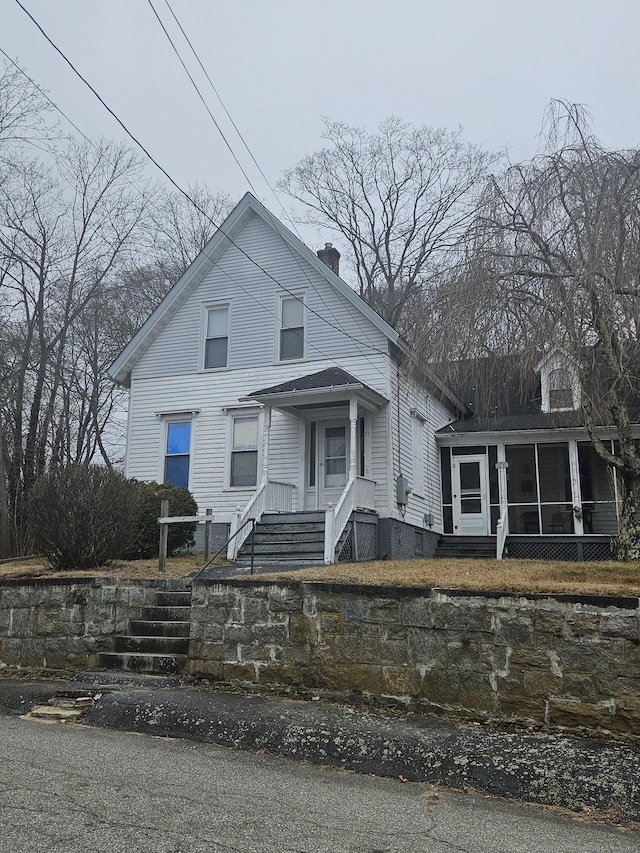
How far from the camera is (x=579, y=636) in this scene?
6.33m

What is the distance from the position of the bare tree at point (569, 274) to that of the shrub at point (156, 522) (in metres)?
6.80

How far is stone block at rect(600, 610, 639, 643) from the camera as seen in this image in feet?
20.2

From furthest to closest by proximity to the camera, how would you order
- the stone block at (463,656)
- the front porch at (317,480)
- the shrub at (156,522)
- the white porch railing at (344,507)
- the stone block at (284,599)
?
1. the shrub at (156,522)
2. the front porch at (317,480)
3. the white porch railing at (344,507)
4. the stone block at (284,599)
5. the stone block at (463,656)

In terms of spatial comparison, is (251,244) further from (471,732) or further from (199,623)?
(471,732)

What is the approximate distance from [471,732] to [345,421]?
10465mm

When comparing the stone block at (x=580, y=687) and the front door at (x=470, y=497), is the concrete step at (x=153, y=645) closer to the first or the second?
the stone block at (x=580, y=687)

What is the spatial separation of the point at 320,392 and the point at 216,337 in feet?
14.3

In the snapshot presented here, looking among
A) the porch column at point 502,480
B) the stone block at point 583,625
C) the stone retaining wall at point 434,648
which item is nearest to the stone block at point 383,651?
the stone retaining wall at point 434,648

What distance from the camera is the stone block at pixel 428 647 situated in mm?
6832

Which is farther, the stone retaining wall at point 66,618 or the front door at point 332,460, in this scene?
the front door at point 332,460

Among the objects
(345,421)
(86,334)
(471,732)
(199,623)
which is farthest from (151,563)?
(86,334)

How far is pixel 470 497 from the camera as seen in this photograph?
62.7 ft

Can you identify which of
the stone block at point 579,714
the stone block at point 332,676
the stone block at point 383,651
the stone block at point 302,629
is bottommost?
the stone block at point 579,714

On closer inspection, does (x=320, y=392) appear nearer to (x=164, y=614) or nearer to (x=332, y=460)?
(x=332, y=460)
